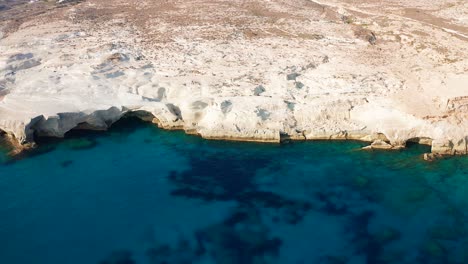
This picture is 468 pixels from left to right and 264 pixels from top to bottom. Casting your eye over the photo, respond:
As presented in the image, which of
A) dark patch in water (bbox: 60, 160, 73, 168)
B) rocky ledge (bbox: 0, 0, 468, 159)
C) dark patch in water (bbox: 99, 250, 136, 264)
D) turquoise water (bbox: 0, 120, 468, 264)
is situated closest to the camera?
dark patch in water (bbox: 99, 250, 136, 264)

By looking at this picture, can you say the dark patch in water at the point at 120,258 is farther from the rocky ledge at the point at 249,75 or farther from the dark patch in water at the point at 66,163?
the rocky ledge at the point at 249,75

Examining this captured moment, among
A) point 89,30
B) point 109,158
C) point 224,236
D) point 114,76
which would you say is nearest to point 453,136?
point 224,236

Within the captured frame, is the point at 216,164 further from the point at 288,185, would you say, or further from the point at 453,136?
the point at 453,136

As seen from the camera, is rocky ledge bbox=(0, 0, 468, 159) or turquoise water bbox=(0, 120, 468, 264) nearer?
turquoise water bbox=(0, 120, 468, 264)

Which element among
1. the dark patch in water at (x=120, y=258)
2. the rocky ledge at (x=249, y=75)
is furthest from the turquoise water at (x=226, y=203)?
the rocky ledge at (x=249, y=75)

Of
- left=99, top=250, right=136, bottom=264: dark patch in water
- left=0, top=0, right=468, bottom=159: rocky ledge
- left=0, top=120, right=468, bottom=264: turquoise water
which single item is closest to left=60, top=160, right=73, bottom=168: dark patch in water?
left=0, top=120, right=468, bottom=264: turquoise water

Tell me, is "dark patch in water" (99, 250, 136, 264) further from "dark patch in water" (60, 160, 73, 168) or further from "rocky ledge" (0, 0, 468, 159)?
"rocky ledge" (0, 0, 468, 159)

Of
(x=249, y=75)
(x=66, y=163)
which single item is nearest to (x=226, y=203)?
(x=66, y=163)
